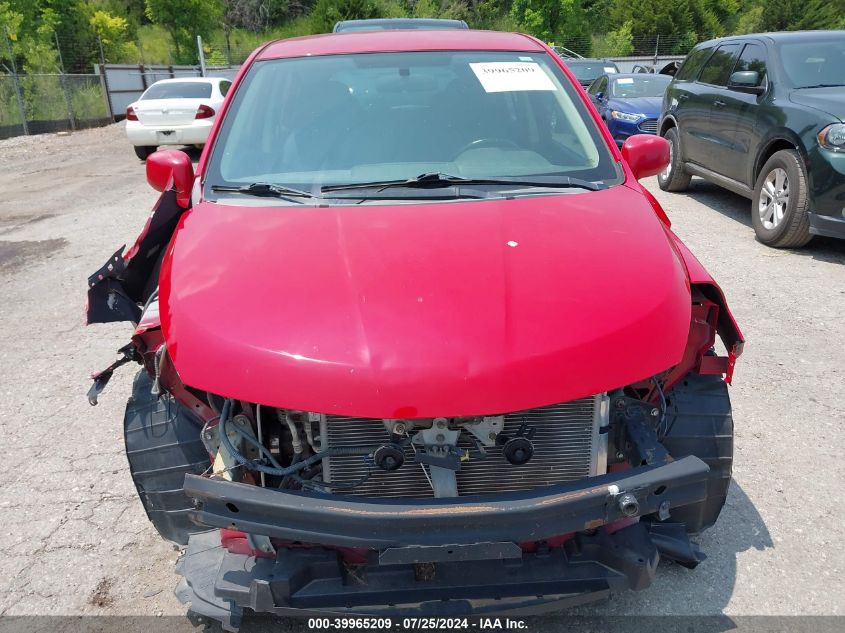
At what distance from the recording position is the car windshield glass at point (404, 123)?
2.79m

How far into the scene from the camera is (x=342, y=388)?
5.81 feet

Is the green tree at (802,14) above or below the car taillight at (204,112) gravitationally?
above

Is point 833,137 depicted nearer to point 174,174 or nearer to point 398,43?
point 398,43

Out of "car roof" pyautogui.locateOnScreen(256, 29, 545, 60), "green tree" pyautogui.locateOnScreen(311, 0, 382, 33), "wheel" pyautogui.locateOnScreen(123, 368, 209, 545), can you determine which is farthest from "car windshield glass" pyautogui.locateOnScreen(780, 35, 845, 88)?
"green tree" pyautogui.locateOnScreen(311, 0, 382, 33)

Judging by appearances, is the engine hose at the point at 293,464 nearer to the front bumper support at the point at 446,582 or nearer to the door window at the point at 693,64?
the front bumper support at the point at 446,582

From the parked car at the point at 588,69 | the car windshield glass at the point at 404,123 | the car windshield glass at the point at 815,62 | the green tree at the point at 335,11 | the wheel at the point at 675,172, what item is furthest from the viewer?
the green tree at the point at 335,11

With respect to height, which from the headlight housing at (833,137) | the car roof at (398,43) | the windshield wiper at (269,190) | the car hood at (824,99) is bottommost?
the headlight housing at (833,137)

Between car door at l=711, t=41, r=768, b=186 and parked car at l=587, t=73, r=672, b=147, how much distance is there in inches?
136

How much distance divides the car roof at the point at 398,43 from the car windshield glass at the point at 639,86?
31.5ft

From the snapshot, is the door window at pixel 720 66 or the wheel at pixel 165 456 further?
the door window at pixel 720 66

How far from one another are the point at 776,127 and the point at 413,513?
6185 mm

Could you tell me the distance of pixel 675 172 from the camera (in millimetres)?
8930

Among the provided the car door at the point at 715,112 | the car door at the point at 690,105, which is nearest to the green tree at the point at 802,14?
the car door at the point at 690,105

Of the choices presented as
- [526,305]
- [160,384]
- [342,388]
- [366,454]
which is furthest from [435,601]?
[160,384]
